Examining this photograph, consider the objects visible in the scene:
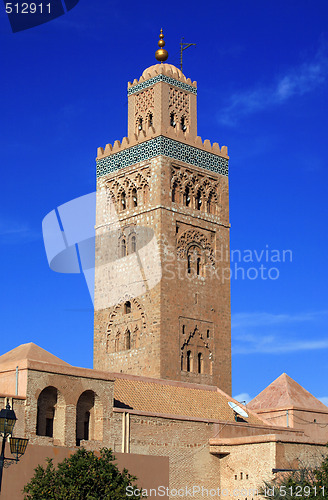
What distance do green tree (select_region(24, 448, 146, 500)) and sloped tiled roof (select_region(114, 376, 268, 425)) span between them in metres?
6.09

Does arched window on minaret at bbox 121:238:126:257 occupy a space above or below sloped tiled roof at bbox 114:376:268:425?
above

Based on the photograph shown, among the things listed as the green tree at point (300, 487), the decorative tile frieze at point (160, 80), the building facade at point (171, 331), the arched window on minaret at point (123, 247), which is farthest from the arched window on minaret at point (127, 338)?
the green tree at point (300, 487)

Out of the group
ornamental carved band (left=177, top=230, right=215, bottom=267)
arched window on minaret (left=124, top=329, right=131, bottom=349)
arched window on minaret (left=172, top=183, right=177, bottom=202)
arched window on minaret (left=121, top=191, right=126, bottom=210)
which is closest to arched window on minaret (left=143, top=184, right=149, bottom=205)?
arched window on minaret (left=172, top=183, right=177, bottom=202)

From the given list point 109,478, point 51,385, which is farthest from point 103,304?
point 109,478

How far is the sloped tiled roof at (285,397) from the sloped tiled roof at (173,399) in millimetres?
1908

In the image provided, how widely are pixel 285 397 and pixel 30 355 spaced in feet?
33.6

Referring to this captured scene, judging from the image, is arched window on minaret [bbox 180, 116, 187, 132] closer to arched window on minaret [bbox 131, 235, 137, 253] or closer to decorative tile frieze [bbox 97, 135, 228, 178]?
decorative tile frieze [bbox 97, 135, 228, 178]

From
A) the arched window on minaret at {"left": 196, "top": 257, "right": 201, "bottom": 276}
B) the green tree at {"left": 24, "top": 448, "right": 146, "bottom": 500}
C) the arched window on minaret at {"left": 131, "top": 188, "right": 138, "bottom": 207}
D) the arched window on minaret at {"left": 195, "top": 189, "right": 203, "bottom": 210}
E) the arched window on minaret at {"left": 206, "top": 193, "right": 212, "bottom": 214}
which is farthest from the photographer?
the arched window on minaret at {"left": 206, "top": 193, "right": 212, "bottom": 214}

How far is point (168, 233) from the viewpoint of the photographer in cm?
3055

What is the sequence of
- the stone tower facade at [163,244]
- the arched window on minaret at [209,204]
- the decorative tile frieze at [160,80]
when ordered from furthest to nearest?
1. the arched window on minaret at [209,204]
2. the decorative tile frieze at [160,80]
3. the stone tower facade at [163,244]

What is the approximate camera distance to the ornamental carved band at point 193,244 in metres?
31.0

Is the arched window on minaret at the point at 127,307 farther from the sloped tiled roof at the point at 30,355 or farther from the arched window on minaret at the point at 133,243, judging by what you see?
the sloped tiled roof at the point at 30,355

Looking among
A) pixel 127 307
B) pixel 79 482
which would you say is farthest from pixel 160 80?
pixel 79 482

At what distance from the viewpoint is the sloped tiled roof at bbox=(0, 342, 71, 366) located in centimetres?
2443
